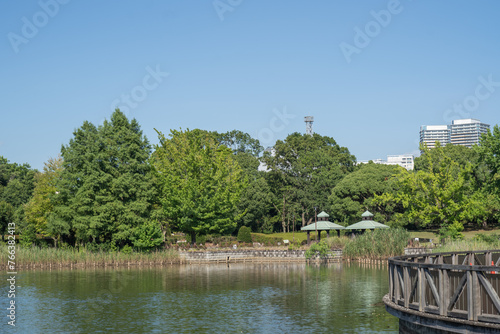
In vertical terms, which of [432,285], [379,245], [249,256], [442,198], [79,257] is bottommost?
[249,256]

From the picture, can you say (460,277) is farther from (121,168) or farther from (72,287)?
(121,168)

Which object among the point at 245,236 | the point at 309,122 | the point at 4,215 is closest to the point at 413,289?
the point at 245,236

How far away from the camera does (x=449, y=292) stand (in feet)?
44.6

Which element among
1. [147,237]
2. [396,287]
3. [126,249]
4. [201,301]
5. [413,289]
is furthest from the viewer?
[147,237]

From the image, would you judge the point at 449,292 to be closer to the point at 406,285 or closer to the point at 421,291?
the point at 421,291

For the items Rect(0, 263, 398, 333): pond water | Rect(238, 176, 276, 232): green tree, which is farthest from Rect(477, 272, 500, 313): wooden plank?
Rect(238, 176, 276, 232): green tree

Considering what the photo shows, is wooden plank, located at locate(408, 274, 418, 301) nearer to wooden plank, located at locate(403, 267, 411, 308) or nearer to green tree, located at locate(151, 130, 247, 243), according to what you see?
wooden plank, located at locate(403, 267, 411, 308)

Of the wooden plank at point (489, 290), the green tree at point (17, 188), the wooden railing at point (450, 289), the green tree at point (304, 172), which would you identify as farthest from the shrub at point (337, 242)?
the wooden plank at point (489, 290)

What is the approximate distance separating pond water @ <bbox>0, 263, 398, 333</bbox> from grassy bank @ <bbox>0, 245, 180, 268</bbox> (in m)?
2.14

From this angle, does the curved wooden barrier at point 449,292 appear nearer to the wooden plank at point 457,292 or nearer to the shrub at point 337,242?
the wooden plank at point 457,292

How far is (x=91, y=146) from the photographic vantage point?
2271 inches

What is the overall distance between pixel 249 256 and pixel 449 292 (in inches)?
1836

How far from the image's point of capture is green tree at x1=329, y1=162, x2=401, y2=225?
79.3 metres

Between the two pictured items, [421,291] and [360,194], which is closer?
[421,291]
